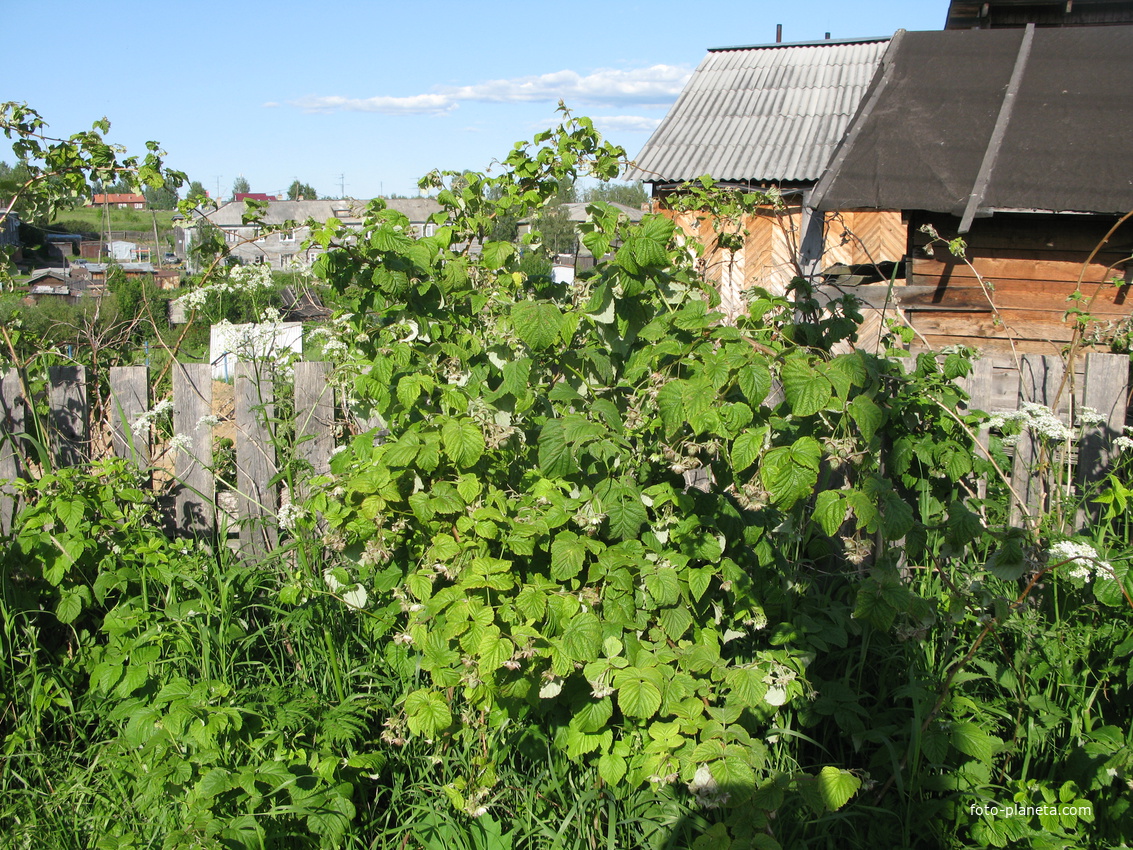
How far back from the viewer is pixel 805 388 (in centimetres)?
185

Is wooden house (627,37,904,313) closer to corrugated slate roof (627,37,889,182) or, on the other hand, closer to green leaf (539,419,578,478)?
corrugated slate roof (627,37,889,182)

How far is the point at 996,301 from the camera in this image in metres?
7.09

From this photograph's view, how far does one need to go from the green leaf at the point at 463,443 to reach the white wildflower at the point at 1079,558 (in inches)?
64.1

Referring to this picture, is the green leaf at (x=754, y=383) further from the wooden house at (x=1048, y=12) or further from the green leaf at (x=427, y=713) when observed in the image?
the wooden house at (x=1048, y=12)

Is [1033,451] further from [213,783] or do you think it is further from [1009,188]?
[1009,188]

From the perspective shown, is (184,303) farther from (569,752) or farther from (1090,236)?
Answer: (1090,236)

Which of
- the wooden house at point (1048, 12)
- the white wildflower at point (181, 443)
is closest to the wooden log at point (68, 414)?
the white wildflower at point (181, 443)

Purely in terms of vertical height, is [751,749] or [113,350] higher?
[113,350]

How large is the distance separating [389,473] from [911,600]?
1.42 meters

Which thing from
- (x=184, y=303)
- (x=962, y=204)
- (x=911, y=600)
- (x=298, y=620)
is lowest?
(x=298, y=620)

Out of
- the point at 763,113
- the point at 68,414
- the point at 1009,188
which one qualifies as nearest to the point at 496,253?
the point at 68,414

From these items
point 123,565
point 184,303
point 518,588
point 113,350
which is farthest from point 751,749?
point 113,350

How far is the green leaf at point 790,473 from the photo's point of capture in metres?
1.74

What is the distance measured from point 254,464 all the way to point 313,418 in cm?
33
